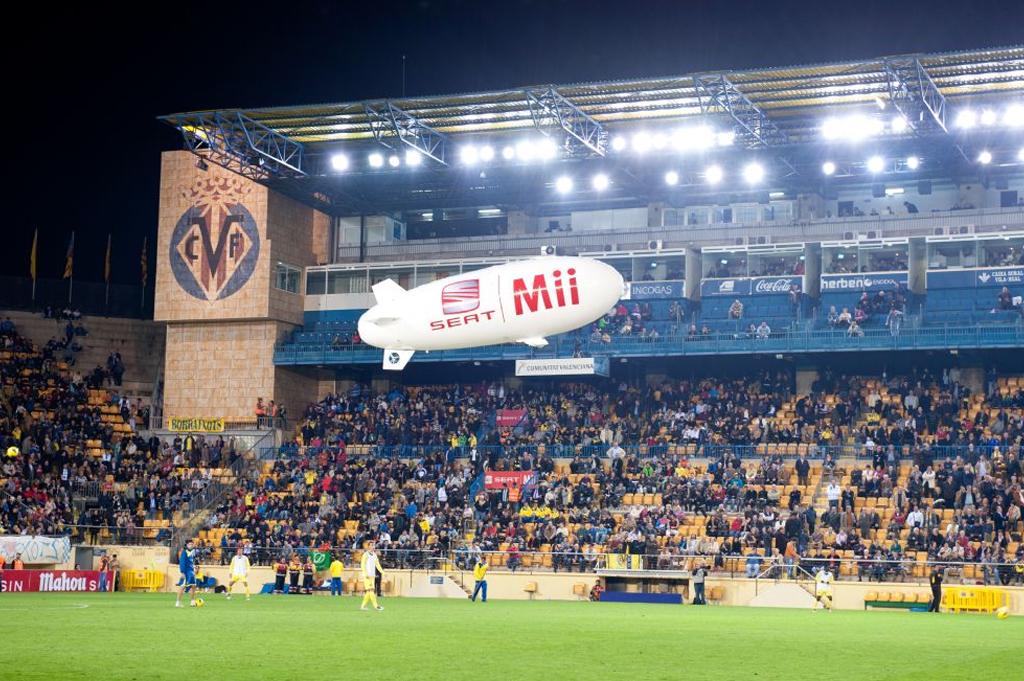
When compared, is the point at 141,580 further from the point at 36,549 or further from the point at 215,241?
the point at 215,241

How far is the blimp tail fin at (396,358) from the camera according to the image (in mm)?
31188

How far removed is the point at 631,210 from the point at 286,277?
16676 mm

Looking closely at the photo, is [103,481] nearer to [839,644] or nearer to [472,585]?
[472,585]

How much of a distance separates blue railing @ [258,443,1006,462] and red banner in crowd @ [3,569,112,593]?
38.9 ft

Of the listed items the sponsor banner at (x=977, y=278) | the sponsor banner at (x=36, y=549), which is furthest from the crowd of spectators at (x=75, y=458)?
the sponsor banner at (x=977, y=278)

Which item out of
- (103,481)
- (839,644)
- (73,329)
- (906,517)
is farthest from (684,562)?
(73,329)

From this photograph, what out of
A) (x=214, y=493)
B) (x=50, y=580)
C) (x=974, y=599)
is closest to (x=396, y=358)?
(x=50, y=580)

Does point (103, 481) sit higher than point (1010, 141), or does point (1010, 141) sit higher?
point (1010, 141)

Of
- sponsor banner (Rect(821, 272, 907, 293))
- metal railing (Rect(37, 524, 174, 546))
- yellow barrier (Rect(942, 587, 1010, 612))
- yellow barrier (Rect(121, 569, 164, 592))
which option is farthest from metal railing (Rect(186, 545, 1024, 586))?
sponsor banner (Rect(821, 272, 907, 293))

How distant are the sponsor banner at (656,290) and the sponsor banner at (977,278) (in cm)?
1063

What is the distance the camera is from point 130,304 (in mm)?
68750

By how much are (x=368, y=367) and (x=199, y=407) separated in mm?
8113

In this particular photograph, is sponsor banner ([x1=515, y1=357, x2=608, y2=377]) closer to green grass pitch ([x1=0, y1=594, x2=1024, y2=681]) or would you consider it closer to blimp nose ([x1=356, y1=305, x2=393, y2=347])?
green grass pitch ([x1=0, y1=594, x2=1024, y2=681])

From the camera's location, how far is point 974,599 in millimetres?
39281
